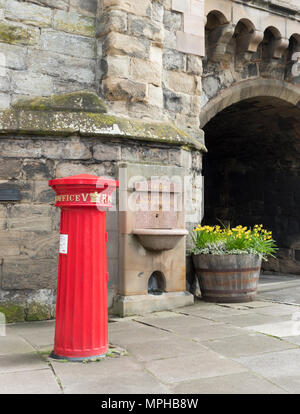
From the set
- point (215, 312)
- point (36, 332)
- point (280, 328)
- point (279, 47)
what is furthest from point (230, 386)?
point (279, 47)

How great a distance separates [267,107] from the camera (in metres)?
8.09

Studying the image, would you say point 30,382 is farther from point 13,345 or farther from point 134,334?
point 134,334

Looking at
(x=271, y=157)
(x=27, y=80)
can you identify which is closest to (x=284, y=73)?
(x=271, y=157)

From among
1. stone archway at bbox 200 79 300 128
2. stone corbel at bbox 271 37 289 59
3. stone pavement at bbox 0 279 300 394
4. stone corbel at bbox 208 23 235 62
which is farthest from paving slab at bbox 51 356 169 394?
stone corbel at bbox 271 37 289 59

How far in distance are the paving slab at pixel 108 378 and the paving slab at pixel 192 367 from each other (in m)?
0.08

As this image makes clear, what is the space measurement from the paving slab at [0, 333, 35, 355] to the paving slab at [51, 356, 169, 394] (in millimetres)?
425

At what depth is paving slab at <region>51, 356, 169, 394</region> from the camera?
2295 mm

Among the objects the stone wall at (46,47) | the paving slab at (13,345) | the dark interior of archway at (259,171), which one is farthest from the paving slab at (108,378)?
the dark interior of archway at (259,171)

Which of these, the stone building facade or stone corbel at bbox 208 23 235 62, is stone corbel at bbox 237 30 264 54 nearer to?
stone corbel at bbox 208 23 235 62

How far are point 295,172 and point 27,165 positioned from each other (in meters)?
6.53

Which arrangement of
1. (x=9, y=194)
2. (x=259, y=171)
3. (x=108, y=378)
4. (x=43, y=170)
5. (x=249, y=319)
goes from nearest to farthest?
(x=108, y=378) < (x=249, y=319) < (x=9, y=194) < (x=43, y=170) < (x=259, y=171)

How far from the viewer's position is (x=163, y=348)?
10.1ft

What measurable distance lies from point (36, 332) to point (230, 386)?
1906mm

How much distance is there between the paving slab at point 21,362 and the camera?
8.74 ft
